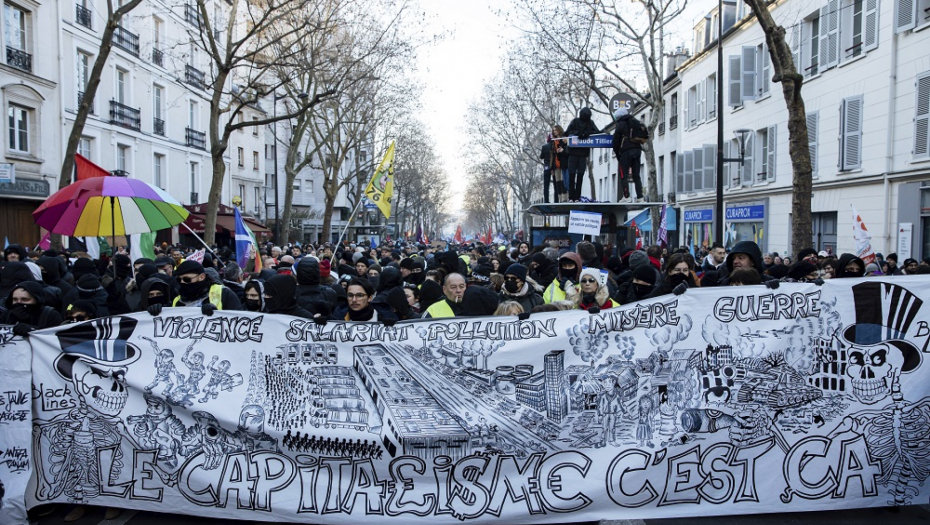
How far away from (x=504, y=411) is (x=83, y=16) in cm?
2591

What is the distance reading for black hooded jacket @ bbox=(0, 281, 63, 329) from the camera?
18.9ft

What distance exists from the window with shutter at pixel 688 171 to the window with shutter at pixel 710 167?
129cm

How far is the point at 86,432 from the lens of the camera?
15.1 ft

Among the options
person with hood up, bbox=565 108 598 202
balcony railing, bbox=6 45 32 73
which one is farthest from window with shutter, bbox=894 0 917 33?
balcony railing, bbox=6 45 32 73

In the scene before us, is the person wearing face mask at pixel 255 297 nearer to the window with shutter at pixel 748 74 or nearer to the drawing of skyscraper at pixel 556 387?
the drawing of skyscraper at pixel 556 387

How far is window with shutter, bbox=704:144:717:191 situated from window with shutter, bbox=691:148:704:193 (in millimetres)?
254

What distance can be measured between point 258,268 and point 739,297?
7.73m

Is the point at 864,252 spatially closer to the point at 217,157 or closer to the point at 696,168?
the point at 217,157

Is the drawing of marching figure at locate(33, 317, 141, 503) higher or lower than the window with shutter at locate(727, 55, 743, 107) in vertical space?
lower

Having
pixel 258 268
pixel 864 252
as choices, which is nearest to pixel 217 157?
pixel 258 268

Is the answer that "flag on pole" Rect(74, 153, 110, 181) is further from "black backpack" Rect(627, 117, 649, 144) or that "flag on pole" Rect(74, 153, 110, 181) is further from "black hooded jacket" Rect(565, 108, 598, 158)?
"black backpack" Rect(627, 117, 649, 144)

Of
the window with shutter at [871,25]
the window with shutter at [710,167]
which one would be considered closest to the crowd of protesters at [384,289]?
the window with shutter at [871,25]

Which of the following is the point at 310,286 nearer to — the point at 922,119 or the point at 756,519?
the point at 756,519

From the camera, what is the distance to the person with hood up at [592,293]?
6.22 metres
